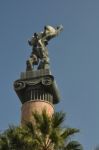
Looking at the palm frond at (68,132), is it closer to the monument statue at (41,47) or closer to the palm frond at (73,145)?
the palm frond at (73,145)

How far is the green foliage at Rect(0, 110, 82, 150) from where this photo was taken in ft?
95.0

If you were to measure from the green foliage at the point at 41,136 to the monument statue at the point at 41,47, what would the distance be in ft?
59.4

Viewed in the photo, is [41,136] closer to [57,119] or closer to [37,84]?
[57,119]

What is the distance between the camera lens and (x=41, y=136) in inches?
1147

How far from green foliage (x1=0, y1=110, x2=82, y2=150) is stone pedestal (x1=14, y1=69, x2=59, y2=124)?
1428 cm

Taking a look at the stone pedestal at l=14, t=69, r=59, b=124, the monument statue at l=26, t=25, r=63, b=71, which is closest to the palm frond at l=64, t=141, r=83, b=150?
the stone pedestal at l=14, t=69, r=59, b=124

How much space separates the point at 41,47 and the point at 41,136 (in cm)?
2136

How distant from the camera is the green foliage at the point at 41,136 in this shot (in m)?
29.0

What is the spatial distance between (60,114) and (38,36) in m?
21.9

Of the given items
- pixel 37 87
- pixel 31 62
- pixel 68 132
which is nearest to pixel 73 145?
pixel 68 132

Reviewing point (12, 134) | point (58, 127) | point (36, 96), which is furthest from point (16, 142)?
point (36, 96)

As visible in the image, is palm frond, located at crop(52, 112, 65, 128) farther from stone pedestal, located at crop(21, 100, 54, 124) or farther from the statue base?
the statue base

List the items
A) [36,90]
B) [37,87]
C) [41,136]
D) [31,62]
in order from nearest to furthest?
[41,136]
[36,90]
[37,87]
[31,62]

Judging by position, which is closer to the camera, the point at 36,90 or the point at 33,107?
the point at 33,107
